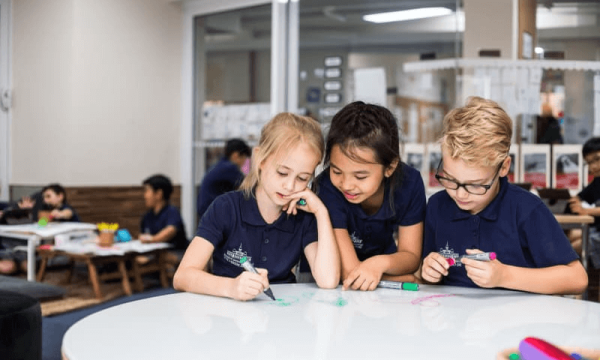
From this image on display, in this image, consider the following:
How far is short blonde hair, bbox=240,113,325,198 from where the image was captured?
169 cm

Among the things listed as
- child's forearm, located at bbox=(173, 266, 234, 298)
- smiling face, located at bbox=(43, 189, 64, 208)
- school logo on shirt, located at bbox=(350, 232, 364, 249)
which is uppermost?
school logo on shirt, located at bbox=(350, 232, 364, 249)

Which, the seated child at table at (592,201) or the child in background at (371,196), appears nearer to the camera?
the child in background at (371,196)

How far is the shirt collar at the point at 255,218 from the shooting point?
175cm

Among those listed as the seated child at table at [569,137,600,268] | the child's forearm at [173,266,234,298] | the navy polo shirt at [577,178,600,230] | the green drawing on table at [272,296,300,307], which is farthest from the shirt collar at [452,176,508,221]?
the navy polo shirt at [577,178,600,230]

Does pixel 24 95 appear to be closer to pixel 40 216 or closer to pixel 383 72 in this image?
pixel 40 216

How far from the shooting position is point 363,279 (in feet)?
5.15

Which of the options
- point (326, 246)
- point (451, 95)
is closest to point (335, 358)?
point (326, 246)

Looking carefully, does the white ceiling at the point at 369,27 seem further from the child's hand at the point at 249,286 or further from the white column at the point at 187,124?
the child's hand at the point at 249,286

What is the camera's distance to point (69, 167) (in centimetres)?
568

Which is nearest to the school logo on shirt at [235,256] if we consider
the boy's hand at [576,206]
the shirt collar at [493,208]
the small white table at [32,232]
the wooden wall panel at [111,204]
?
the shirt collar at [493,208]

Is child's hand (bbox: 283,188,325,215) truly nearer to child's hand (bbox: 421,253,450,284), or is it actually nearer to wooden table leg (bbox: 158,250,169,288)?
child's hand (bbox: 421,253,450,284)

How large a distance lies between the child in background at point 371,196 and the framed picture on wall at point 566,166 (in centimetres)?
340

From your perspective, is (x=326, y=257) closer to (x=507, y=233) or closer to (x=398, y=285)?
(x=398, y=285)

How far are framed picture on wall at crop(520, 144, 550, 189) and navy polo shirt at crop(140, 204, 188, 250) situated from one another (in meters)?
2.86
